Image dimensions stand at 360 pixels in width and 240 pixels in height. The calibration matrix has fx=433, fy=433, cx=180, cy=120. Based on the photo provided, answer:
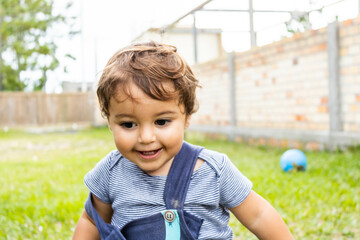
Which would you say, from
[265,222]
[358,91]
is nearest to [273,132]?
[358,91]

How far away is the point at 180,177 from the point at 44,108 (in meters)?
21.1

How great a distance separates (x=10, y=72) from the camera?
93.2 feet

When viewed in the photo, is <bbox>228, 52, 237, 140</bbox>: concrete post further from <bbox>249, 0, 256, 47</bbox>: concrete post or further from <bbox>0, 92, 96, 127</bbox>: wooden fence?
<bbox>0, 92, 96, 127</bbox>: wooden fence

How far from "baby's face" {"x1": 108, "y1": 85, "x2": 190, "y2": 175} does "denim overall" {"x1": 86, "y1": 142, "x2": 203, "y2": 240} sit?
91mm

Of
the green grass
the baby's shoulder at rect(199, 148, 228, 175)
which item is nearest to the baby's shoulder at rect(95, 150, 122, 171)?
the baby's shoulder at rect(199, 148, 228, 175)

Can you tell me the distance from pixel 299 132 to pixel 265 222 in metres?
5.15

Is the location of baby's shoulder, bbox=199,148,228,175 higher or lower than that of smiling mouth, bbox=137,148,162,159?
lower

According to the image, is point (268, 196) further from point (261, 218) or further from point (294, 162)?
point (261, 218)

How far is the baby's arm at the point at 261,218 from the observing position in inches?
72.4

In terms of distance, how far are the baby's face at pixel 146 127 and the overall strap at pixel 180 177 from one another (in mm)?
79

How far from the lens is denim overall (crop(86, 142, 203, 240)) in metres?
1.74

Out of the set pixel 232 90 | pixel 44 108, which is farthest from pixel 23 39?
pixel 232 90

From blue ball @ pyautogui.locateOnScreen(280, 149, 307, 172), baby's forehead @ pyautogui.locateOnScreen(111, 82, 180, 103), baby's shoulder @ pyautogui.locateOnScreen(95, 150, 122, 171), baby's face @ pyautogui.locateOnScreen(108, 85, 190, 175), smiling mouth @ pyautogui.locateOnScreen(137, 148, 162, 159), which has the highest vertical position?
baby's forehead @ pyautogui.locateOnScreen(111, 82, 180, 103)

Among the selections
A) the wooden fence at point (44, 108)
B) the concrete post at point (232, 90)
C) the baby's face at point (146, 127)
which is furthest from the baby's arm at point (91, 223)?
the wooden fence at point (44, 108)
